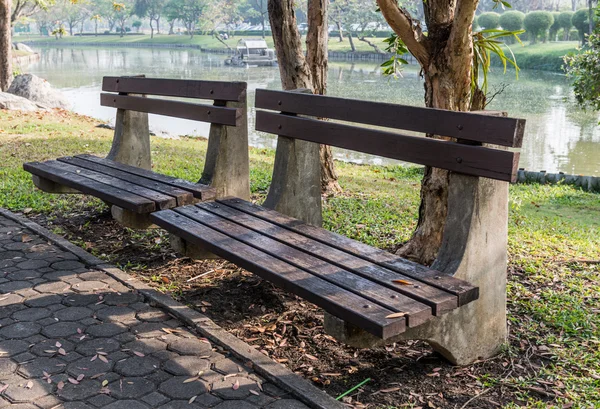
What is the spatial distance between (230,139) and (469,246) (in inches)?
77.1

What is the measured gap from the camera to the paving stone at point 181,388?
9.22 ft

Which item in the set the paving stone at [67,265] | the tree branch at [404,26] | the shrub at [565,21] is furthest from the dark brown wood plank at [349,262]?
the shrub at [565,21]

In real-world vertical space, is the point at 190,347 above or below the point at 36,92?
below

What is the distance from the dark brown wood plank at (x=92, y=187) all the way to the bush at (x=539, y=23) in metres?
44.0

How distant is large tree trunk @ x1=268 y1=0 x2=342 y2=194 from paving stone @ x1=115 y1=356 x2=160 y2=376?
3687mm

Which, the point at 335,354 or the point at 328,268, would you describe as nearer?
the point at 328,268

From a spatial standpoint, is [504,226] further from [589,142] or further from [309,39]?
[589,142]

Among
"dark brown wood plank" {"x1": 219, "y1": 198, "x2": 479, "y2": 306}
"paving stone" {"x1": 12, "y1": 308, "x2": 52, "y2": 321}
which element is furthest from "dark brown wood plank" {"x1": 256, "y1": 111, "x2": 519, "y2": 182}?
"paving stone" {"x1": 12, "y1": 308, "x2": 52, "y2": 321}

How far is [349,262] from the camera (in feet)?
9.86

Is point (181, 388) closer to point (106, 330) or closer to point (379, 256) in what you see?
point (106, 330)

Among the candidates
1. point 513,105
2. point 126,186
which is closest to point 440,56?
point 126,186

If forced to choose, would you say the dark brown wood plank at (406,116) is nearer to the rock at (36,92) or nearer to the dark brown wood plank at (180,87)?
the dark brown wood plank at (180,87)

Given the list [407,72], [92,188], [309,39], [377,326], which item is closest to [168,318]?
[92,188]

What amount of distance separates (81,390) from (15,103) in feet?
39.6
